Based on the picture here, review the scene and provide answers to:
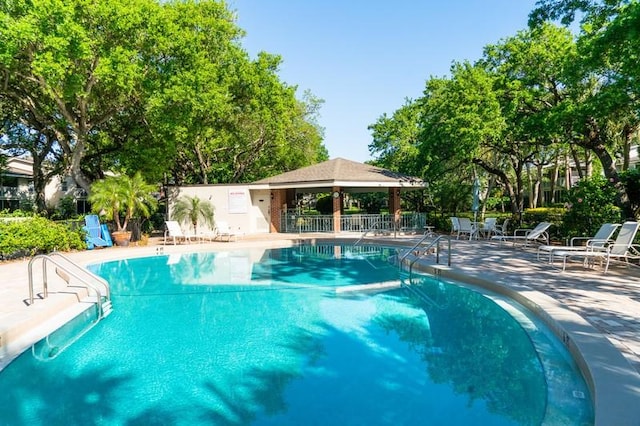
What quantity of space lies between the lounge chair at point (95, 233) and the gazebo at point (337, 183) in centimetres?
777

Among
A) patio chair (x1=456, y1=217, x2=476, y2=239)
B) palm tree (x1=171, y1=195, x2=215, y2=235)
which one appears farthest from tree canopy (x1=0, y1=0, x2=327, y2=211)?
patio chair (x1=456, y1=217, x2=476, y2=239)

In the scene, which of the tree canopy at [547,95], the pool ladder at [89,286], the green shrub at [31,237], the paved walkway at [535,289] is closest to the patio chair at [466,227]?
the tree canopy at [547,95]

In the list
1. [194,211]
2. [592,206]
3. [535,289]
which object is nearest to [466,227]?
[592,206]

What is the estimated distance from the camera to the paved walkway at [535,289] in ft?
17.5

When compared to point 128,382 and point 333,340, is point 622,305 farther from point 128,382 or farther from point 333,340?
point 128,382

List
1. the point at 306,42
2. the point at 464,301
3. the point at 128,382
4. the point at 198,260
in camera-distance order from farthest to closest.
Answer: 1. the point at 306,42
2. the point at 198,260
3. the point at 464,301
4. the point at 128,382

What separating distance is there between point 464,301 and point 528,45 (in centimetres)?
1310

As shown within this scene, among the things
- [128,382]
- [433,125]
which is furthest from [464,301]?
[433,125]

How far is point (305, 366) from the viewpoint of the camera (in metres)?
5.08

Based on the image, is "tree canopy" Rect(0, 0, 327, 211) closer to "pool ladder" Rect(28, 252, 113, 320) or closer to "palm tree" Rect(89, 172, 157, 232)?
"palm tree" Rect(89, 172, 157, 232)

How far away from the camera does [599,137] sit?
14.4 meters

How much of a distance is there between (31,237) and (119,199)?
3873 mm

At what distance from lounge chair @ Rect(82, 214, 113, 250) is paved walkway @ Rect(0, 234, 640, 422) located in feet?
10.8

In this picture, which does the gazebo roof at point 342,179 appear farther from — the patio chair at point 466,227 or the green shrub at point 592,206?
the green shrub at point 592,206
